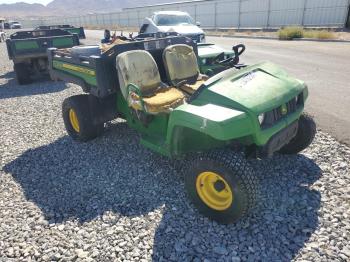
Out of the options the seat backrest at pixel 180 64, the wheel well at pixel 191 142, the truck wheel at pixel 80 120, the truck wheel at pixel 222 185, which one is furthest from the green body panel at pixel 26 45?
the truck wheel at pixel 222 185

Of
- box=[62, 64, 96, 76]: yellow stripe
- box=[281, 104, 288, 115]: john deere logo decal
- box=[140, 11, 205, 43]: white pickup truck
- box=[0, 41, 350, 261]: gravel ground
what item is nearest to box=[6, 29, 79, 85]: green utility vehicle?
box=[140, 11, 205, 43]: white pickup truck

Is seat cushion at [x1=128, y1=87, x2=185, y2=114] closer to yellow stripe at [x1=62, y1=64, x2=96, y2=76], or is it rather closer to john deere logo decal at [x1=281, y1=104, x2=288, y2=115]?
yellow stripe at [x1=62, y1=64, x2=96, y2=76]

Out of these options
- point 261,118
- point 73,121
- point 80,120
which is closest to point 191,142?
point 261,118

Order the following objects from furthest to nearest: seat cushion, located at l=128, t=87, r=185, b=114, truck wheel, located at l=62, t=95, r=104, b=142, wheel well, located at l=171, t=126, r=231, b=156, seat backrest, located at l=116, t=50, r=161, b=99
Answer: truck wheel, located at l=62, t=95, r=104, b=142 < seat backrest, located at l=116, t=50, r=161, b=99 < seat cushion, located at l=128, t=87, r=185, b=114 < wheel well, located at l=171, t=126, r=231, b=156

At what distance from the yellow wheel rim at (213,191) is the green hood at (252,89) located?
73cm

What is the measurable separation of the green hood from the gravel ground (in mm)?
1050

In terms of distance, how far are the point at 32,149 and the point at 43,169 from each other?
33.5 inches

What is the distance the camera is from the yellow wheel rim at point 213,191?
10.5 ft

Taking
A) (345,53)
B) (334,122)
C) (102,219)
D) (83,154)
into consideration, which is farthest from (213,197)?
(345,53)

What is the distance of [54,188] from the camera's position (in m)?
4.05

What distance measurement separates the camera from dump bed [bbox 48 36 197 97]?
4.50 meters

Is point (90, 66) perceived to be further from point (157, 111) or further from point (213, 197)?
point (213, 197)

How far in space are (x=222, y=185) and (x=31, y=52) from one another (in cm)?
796

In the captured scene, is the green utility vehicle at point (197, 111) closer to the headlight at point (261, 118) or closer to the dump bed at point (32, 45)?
the headlight at point (261, 118)
